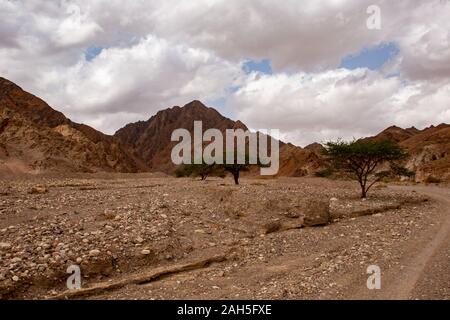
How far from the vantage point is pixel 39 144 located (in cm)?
5166

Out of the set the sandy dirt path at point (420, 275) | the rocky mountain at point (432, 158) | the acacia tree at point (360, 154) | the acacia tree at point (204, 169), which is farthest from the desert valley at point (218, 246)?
the rocky mountain at point (432, 158)

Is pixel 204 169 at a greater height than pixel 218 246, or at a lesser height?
greater

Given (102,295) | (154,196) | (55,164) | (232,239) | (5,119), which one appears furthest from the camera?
(5,119)

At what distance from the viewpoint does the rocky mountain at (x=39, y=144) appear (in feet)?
155

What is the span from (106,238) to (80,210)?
4005 mm

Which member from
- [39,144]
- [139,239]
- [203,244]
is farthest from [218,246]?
[39,144]

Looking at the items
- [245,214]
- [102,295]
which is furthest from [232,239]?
[102,295]

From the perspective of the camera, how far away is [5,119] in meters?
52.8

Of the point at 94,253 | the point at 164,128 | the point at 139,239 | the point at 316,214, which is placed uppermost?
the point at 164,128

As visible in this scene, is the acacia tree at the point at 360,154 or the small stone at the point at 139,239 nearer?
the small stone at the point at 139,239

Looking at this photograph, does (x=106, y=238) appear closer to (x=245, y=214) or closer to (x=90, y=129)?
(x=245, y=214)

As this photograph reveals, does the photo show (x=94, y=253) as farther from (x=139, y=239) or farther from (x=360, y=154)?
(x=360, y=154)

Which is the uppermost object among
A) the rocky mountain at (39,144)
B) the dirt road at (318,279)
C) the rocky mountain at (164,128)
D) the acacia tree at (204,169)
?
the rocky mountain at (164,128)

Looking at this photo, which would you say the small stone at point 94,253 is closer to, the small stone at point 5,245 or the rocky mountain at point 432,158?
the small stone at point 5,245
